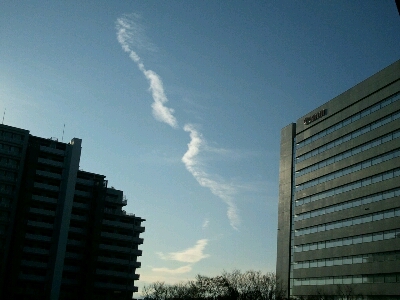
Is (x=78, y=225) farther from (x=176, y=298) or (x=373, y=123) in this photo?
(x=373, y=123)

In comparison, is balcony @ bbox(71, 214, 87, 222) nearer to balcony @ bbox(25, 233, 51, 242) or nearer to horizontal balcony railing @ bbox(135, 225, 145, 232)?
balcony @ bbox(25, 233, 51, 242)

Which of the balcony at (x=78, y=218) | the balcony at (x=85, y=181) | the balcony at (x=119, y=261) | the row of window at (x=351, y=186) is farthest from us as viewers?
the balcony at (x=85, y=181)

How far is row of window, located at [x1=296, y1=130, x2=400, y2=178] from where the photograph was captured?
8064 centimetres

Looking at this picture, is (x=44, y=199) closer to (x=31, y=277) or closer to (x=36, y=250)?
(x=36, y=250)

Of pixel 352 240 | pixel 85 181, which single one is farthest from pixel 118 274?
pixel 352 240

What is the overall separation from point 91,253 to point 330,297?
61.5 metres

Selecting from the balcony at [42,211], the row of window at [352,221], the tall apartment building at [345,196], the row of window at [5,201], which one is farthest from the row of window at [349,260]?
the row of window at [5,201]

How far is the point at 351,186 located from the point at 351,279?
52.8 ft

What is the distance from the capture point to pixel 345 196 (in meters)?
90.1

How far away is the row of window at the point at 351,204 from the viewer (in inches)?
3113

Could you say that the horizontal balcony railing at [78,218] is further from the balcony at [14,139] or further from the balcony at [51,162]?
the balcony at [14,139]

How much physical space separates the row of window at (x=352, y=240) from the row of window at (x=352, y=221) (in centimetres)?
231

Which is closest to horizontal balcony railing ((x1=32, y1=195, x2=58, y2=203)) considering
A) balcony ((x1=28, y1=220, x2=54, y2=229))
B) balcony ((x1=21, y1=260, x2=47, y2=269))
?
balcony ((x1=28, y1=220, x2=54, y2=229))

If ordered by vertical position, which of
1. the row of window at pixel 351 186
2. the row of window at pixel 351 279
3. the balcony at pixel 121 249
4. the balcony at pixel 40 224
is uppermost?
the row of window at pixel 351 186
